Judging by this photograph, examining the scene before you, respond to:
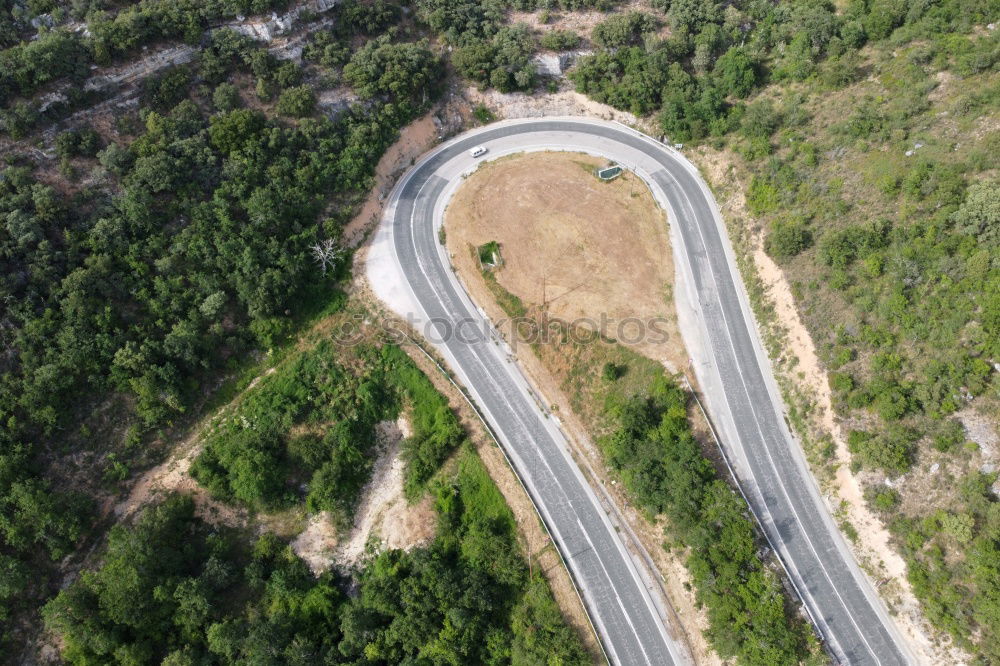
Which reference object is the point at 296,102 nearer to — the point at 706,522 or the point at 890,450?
the point at 706,522

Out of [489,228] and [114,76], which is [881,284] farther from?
[114,76]

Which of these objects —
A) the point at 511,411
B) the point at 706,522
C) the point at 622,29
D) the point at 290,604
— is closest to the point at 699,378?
the point at 706,522

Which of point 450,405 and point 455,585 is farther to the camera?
point 450,405

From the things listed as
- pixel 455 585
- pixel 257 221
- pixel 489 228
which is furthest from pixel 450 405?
pixel 257 221

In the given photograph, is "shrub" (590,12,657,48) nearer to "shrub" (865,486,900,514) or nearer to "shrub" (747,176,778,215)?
"shrub" (747,176,778,215)

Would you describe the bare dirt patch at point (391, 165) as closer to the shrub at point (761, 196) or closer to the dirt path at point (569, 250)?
the dirt path at point (569, 250)

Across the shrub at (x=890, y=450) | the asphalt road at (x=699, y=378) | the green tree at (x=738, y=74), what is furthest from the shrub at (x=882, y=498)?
the green tree at (x=738, y=74)
